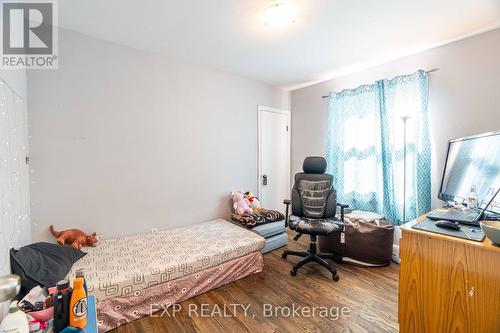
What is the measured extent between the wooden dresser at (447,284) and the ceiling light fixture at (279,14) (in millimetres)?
1805

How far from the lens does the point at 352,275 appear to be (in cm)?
229

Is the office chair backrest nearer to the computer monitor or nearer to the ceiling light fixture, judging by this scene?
the computer monitor

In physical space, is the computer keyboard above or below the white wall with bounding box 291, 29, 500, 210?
below

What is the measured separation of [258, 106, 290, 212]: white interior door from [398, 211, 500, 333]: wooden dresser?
7.60 ft

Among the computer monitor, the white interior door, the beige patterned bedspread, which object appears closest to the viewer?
the computer monitor

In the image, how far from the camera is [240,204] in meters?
3.03

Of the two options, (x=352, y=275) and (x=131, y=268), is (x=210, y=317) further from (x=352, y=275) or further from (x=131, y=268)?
(x=352, y=275)

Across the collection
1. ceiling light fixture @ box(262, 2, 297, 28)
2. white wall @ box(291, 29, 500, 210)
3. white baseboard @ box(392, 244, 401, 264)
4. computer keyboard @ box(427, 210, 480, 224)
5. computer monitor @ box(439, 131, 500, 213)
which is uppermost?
ceiling light fixture @ box(262, 2, 297, 28)

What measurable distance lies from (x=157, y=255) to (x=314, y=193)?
5.83 feet

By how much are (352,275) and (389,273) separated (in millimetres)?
401

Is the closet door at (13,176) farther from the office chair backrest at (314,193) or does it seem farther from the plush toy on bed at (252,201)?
the office chair backrest at (314,193)

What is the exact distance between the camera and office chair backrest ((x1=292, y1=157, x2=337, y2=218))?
2.54 m

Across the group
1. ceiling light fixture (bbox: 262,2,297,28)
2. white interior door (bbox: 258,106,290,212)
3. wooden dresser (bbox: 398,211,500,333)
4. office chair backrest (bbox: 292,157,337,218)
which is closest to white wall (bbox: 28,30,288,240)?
white interior door (bbox: 258,106,290,212)

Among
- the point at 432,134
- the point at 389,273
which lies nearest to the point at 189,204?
the point at 389,273
